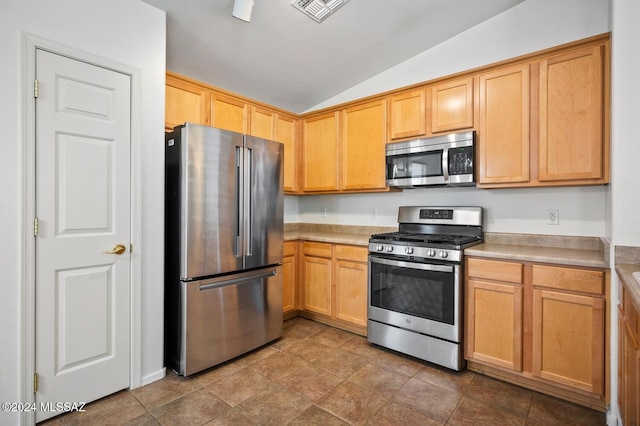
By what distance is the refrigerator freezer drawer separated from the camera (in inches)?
88.7

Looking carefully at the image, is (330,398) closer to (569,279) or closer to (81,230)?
(569,279)

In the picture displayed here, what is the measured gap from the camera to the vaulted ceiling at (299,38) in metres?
2.37

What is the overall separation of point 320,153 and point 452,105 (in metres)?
1.51

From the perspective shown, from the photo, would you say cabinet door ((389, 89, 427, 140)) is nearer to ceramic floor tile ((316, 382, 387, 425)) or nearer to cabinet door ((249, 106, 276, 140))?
cabinet door ((249, 106, 276, 140))

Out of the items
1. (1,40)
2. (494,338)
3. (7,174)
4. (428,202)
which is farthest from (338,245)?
(1,40)

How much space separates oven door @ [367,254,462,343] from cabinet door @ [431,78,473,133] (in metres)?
1.22

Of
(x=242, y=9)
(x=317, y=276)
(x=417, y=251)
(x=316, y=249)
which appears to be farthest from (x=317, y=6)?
(x=317, y=276)

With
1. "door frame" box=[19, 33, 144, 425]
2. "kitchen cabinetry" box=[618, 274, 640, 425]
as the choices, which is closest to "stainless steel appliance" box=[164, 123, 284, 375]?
"door frame" box=[19, 33, 144, 425]

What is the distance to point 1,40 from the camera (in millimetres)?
1628

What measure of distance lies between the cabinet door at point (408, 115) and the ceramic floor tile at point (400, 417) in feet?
7.22

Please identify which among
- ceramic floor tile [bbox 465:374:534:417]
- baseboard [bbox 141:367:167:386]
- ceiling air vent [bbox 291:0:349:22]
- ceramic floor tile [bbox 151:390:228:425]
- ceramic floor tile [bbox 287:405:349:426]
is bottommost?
ceramic floor tile [bbox 287:405:349:426]

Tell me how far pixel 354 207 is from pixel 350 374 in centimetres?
190

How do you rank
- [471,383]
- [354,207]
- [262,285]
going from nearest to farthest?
[471,383] < [262,285] < [354,207]

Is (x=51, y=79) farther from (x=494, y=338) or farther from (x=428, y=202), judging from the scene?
(x=494, y=338)
